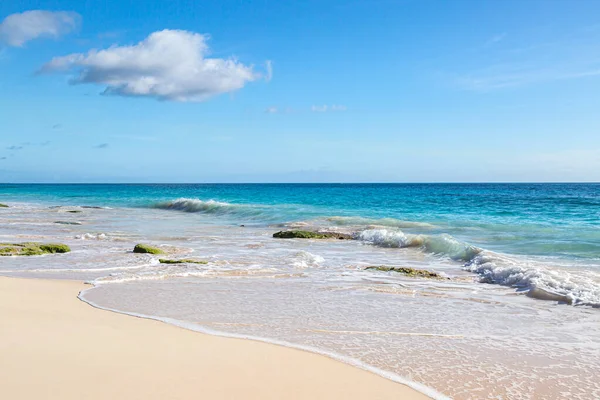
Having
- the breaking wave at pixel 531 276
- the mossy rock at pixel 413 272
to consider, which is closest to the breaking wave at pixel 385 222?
the breaking wave at pixel 531 276

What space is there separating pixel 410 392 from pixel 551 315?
172 inches

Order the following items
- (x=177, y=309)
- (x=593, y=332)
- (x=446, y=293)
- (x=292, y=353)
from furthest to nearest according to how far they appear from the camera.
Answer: (x=446, y=293), (x=177, y=309), (x=593, y=332), (x=292, y=353)

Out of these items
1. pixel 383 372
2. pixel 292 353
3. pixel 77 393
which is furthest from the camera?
pixel 292 353

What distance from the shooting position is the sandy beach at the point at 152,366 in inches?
169

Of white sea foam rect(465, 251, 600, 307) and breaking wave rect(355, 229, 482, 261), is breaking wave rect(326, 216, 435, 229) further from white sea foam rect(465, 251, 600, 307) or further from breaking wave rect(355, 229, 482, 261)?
white sea foam rect(465, 251, 600, 307)

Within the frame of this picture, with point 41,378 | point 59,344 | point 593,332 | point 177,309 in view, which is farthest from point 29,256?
point 593,332

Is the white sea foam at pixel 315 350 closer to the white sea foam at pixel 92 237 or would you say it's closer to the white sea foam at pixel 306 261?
the white sea foam at pixel 306 261

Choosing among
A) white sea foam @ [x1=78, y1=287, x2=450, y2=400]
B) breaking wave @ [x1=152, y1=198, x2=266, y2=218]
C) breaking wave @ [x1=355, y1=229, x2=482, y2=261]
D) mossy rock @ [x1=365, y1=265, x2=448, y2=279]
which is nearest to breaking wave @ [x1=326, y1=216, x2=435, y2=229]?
breaking wave @ [x1=355, y1=229, x2=482, y2=261]

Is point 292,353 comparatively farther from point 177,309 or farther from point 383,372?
point 177,309

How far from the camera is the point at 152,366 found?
4.84 m

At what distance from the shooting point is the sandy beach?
4281 millimetres

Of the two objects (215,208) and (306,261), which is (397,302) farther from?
(215,208)

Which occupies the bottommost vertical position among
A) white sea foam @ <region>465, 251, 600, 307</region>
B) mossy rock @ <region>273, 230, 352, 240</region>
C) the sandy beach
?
mossy rock @ <region>273, 230, 352, 240</region>

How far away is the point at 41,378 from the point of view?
436cm
